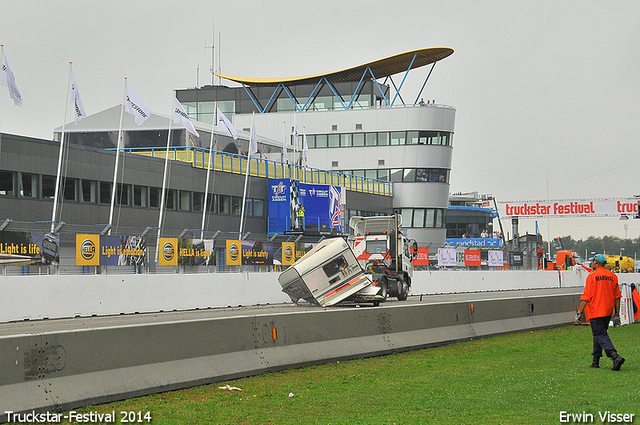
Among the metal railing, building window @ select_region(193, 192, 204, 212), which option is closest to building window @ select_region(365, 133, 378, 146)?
the metal railing

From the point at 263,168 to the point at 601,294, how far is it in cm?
4443

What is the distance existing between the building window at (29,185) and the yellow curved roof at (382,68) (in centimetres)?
4088

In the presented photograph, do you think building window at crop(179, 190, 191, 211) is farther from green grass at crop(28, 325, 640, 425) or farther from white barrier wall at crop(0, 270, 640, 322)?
green grass at crop(28, 325, 640, 425)

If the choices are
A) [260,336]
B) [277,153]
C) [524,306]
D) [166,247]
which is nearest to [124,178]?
[166,247]

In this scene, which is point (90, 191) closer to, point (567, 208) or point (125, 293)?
point (125, 293)

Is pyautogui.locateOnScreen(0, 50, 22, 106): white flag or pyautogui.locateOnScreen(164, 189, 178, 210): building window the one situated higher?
pyautogui.locateOnScreen(0, 50, 22, 106): white flag

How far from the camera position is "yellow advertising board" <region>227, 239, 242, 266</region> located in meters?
36.1

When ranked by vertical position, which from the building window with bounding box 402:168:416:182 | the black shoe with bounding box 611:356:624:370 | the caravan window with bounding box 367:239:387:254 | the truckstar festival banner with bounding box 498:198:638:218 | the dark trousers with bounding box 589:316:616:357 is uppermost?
the building window with bounding box 402:168:416:182

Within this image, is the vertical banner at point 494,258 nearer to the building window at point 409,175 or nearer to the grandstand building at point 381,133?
the grandstand building at point 381,133

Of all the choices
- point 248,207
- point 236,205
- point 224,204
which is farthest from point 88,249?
point 248,207

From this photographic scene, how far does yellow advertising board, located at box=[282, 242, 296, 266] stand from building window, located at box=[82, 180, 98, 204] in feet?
34.2

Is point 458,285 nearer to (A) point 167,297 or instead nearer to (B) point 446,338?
(A) point 167,297

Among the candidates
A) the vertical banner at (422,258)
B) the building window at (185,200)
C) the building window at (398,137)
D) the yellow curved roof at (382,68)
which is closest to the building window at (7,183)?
the building window at (185,200)

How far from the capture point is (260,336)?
11.0 metres
